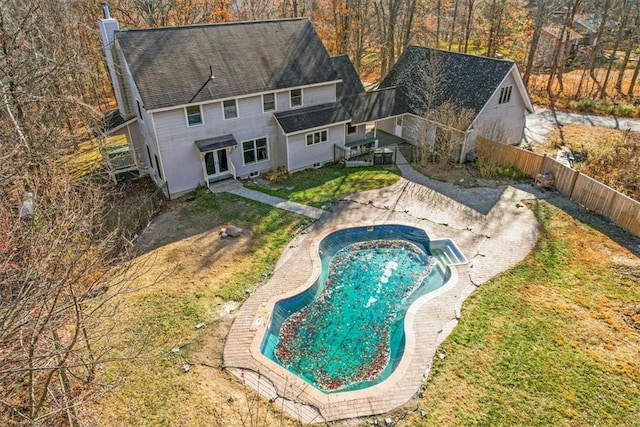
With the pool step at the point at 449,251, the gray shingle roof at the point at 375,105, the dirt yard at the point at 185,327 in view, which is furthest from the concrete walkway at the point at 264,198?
the gray shingle roof at the point at 375,105

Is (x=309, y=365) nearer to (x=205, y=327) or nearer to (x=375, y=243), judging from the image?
(x=205, y=327)

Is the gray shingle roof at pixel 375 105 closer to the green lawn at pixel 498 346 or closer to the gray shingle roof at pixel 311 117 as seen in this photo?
the gray shingle roof at pixel 311 117

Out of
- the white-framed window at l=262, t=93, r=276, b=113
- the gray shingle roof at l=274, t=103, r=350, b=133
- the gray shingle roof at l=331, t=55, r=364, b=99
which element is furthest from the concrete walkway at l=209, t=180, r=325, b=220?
the gray shingle roof at l=331, t=55, r=364, b=99

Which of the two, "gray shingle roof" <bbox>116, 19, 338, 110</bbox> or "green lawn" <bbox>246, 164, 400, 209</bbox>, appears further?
"green lawn" <bbox>246, 164, 400, 209</bbox>

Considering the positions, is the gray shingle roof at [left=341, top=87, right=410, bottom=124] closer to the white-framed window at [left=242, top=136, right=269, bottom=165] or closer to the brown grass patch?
the white-framed window at [left=242, top=136, right=269, bottom=165]

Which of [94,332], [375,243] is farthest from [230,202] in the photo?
[94,332]

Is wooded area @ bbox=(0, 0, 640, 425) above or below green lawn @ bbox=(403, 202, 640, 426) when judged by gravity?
above

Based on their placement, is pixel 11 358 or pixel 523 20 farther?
pixel 523 20
